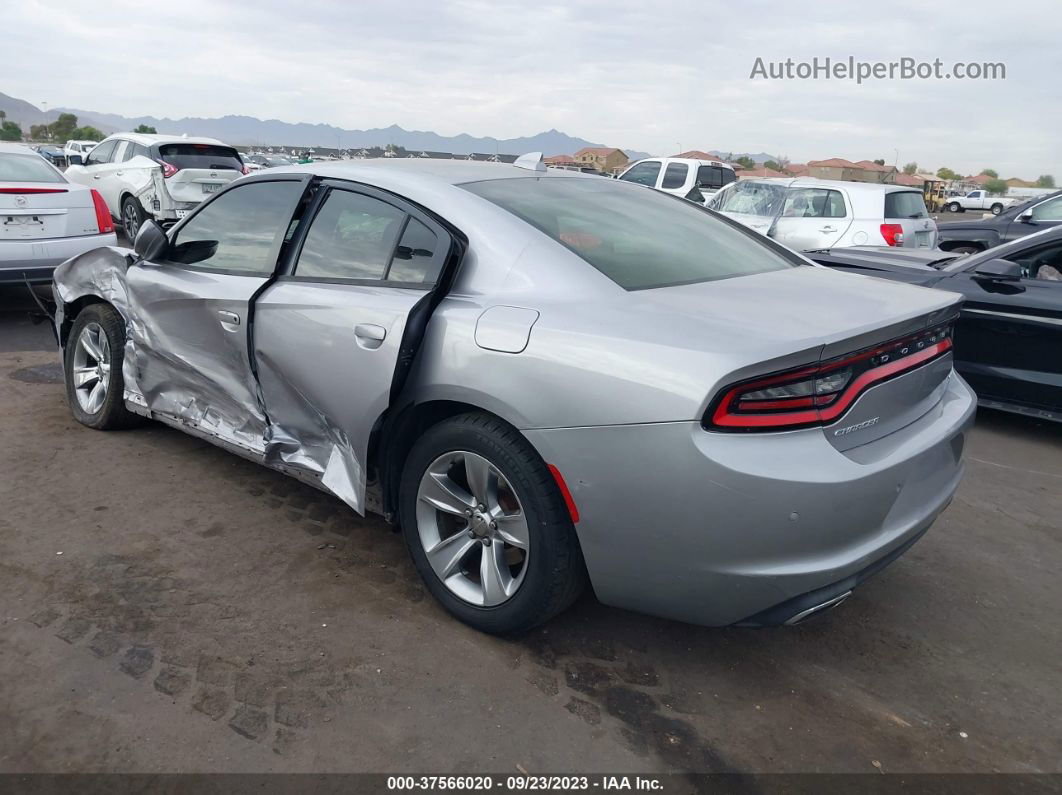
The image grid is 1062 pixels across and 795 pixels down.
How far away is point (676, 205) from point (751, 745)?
2.32 metres

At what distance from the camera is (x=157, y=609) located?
118 inches

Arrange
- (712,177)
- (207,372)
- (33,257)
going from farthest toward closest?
(712,177) < (33,257) < (207,372)

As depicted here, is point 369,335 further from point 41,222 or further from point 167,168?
point 167,168

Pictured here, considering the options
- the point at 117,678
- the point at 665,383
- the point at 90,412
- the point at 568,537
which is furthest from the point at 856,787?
the point at 90,412

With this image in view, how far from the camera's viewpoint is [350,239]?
325 centimetres

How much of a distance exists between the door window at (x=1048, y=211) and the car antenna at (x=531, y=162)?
9.59 meters

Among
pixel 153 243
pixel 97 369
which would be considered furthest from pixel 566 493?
pixel 97 369

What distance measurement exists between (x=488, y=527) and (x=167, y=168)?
1205cm

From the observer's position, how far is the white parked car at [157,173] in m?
12.2

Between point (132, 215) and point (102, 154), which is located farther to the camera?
point (102, 154)

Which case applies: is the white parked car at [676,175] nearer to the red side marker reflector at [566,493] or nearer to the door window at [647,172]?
the door window at [647,172]

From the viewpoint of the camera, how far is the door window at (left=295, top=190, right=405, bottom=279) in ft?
10.3

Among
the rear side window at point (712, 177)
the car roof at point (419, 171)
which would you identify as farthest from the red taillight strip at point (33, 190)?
the rear side window at point (712, 177)

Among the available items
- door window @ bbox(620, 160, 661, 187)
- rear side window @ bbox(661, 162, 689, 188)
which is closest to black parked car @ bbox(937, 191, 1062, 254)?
rear side window @ bbox(661, 162, 689, 188)
